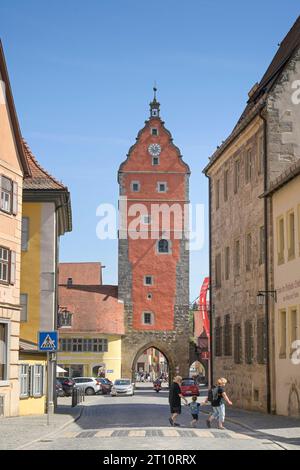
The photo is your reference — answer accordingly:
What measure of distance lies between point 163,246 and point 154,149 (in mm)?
10517

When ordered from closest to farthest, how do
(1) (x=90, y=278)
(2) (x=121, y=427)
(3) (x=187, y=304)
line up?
1. (2) (x=121, y=427)
2. (3) (x=187, y=304)
3. (1) (x=90, y=278)

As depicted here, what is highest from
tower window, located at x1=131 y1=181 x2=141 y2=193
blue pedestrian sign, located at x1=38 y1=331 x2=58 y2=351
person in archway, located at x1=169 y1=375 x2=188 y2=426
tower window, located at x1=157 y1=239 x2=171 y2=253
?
tower window, located at x1=131 y1=181 x2=141 y2=193

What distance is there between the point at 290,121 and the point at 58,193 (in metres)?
9.91

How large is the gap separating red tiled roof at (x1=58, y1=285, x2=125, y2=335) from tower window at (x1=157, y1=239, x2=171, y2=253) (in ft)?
20.4

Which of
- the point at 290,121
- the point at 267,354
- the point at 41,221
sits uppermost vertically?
the point at 290,121

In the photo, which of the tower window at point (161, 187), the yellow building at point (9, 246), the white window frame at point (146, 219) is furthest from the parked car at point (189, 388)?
the tower window at point (161, 187)

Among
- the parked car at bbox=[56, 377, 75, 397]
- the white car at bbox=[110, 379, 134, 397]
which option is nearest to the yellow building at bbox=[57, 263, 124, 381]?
the white car at bbox=[110, 379, 134, 397]

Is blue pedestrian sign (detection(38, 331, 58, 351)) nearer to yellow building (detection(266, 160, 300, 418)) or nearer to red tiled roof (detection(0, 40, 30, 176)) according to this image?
yellow building (detection(266, 160, 300, 418))

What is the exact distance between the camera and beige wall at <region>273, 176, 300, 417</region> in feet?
100

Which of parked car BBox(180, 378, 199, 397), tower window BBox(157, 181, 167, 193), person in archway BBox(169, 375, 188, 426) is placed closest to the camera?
person in archway BBox(169, 375, 188, 426)

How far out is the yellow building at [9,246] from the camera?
31.1 meters
